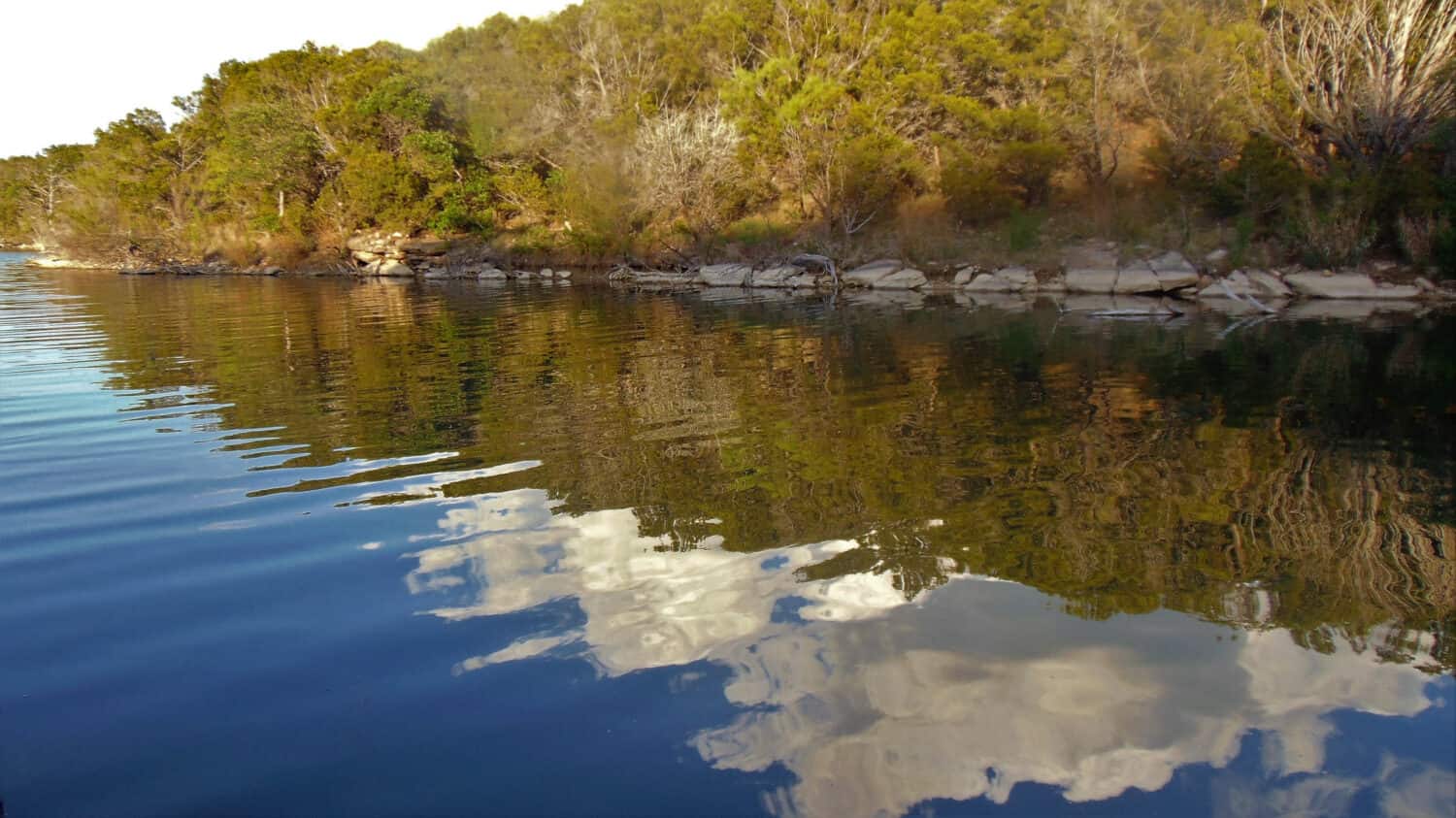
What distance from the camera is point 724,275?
34.5m

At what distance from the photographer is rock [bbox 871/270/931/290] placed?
30.5 metres

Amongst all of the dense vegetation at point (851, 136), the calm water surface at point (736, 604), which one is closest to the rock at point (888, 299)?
the dense vegetation at point (851, 136)

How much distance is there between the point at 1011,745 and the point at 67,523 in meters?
6.93

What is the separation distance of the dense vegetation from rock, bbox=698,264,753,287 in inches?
99.4

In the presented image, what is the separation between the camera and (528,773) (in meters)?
3.57

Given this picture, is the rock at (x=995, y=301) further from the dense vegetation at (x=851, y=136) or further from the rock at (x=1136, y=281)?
the dense vegetation at (x=851, y=136)

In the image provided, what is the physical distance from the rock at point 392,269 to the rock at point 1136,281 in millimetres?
35721

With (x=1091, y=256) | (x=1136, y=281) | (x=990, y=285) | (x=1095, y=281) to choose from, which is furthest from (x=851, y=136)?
(x=1136, y=281)

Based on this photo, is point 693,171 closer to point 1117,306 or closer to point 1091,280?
point 1091,280

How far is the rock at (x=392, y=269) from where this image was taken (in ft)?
156

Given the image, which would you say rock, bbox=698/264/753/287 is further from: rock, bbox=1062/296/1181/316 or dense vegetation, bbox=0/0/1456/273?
rock, bbox=1062/296/1181/316

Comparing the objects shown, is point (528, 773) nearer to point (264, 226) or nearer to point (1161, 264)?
point (1161, 264)

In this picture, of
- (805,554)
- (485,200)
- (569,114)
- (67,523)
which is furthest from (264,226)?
(805,554)

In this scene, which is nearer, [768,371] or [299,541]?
[299,541]
